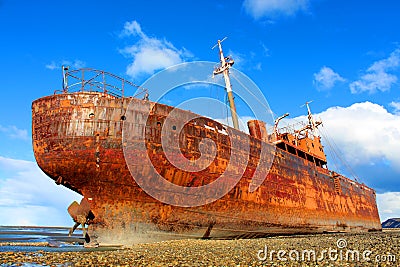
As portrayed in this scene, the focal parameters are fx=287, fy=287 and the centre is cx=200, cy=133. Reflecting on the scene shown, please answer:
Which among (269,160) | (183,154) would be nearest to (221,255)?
(183,154)

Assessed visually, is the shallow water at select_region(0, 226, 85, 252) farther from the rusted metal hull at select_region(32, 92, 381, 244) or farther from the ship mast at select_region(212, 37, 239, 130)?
the ship mast at select_region(212, 37, 239, 130)

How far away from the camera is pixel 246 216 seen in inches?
490

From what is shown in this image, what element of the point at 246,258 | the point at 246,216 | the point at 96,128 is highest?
the point at 96,128

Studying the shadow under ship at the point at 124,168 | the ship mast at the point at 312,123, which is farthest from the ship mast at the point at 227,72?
the ship mast at the point at 312,123

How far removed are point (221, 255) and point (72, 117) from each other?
6880mm

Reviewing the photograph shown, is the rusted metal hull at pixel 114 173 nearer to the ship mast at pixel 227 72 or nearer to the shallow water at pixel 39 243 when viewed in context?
the shallow water at pixel 39 243

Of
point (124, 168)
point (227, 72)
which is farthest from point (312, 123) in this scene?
point (124, 168)

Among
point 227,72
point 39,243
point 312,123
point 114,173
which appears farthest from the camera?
point 312,123

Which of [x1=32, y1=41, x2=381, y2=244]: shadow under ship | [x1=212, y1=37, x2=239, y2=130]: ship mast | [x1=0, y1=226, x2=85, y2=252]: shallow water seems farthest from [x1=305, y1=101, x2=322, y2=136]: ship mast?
[x1=0, y1=226, x2=85, y2=252]: shallow water

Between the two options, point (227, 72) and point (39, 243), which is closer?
point (39, 243)

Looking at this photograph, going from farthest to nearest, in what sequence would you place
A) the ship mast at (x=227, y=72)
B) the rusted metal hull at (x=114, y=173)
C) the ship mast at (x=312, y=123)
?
the ship mast at (x=312, y=123), the ship mast at (x=227, y=72), the rusted metal hull at (x=114, y=173)

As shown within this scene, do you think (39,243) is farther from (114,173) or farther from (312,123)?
(312,123)

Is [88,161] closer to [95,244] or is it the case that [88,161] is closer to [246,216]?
[95,244]

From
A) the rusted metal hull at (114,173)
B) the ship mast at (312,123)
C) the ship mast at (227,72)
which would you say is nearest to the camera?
the rusted metal hull at (114,173)
